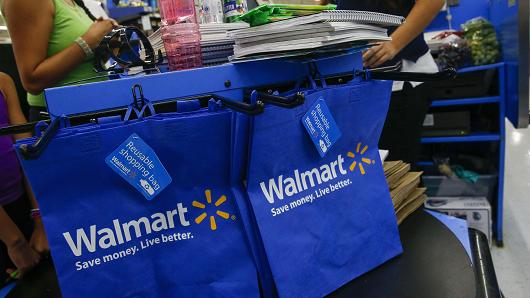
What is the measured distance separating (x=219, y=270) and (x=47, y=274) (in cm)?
51

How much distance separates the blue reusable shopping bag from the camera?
1.74ft

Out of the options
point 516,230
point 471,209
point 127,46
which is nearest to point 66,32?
point 127,46

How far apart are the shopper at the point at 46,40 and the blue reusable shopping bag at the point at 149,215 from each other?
595 mm

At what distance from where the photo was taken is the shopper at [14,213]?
0.95 m

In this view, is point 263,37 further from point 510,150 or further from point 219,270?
point 510,150

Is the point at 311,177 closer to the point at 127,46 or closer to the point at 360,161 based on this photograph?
the point at 360,161

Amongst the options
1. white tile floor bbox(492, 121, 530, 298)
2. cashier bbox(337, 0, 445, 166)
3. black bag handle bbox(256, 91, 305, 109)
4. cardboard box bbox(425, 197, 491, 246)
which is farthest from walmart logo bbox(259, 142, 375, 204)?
cardboard box bbox(425, 197, 491, 246)

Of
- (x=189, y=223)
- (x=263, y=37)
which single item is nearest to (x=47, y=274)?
(x=189, y=223)

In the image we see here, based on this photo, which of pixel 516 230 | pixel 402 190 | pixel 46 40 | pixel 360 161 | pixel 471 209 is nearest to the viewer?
pixel 360 161

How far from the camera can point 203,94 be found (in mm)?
665

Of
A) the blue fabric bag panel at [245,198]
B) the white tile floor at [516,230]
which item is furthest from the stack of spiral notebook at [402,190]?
the white tile floor at [516,230]

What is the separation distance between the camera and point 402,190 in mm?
917

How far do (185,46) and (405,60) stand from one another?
103 cm

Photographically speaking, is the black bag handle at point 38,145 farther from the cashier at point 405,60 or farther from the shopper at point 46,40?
the cashier at point 405,60
